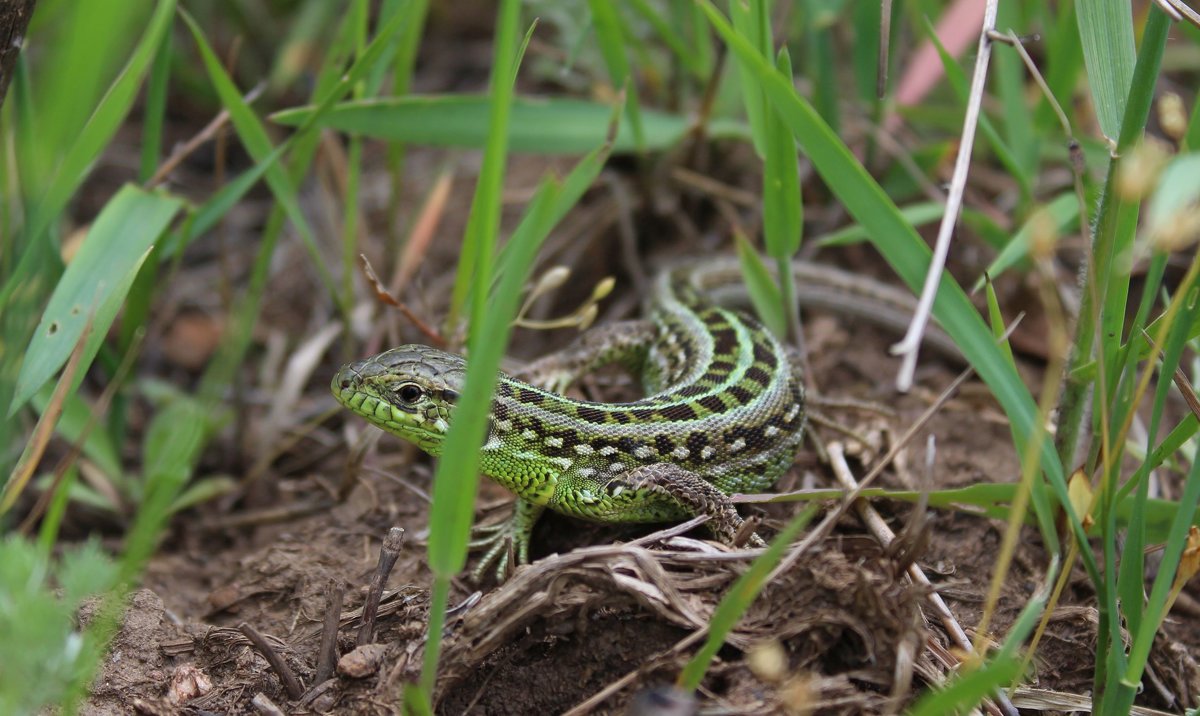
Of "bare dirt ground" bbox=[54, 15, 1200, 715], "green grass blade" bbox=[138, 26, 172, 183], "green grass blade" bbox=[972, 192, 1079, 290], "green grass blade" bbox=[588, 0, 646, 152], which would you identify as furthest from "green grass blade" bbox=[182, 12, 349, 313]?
"green grass blade" bbox=[972, 192, 1079, 290]

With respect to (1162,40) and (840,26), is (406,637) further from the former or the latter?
(840,26)

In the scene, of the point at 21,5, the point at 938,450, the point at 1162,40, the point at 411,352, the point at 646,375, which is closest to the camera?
the point at 1162,40

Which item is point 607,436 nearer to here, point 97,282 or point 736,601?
point 736,601

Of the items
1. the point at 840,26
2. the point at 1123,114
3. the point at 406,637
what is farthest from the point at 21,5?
the point at 840,26

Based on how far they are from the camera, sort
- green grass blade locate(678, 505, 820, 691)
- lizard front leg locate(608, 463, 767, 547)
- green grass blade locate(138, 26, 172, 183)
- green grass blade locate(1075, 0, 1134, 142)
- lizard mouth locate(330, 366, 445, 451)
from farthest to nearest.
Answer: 1. green grass blade locate(138, 26, 172, 183)
2. lizard mouth locate(330, 366, 445, 451)
3. lizard front leg locate(608, 463, 767, 547)
4. green grass blade locate(1075, 0, 1134, 142)
5. green grass blade locate(678, 505, 820, 691)

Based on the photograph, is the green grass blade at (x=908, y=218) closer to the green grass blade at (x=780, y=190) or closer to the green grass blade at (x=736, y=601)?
the green grass blade at (x=780, y=190)

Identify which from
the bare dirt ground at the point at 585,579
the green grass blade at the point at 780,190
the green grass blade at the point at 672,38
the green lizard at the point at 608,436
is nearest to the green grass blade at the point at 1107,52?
the green grass blade at the point at 780,190

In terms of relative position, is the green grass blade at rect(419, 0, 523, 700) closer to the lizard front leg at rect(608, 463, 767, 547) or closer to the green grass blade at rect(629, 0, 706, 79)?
the lizard front leg at rect(608, 463, 767, 547)
